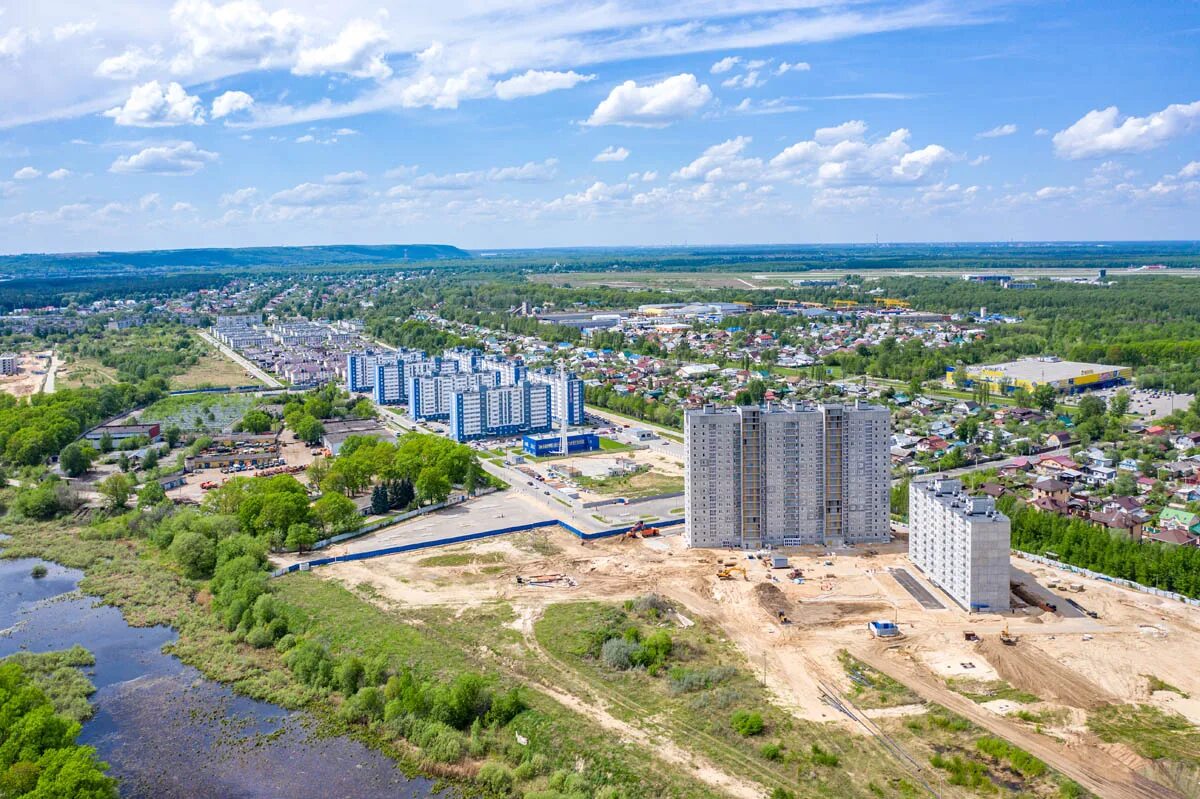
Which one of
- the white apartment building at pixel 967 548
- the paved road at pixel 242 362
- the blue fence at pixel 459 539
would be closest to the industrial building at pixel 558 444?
the blue fence at pixel 459 539

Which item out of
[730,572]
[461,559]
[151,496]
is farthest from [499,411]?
[730,572]

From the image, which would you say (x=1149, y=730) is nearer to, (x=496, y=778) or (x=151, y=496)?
(x=496, y=778)

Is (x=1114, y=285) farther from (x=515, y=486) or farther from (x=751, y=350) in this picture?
(x=515, y=486)

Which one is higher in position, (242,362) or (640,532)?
(242,362)

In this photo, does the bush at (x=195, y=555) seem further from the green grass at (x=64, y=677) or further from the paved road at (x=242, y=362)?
the paved road at (x=242, y=362)

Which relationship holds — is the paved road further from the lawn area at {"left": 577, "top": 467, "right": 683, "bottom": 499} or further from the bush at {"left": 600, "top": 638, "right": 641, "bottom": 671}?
the bush at {"left": 600, "top": 638, "right": 641, "bottom": 671}

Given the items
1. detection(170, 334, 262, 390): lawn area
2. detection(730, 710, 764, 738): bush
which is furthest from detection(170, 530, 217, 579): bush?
detection(170, 334, 262, 390): lawn area

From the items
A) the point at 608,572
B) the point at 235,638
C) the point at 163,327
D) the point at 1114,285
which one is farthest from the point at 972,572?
the point at 1114,285
